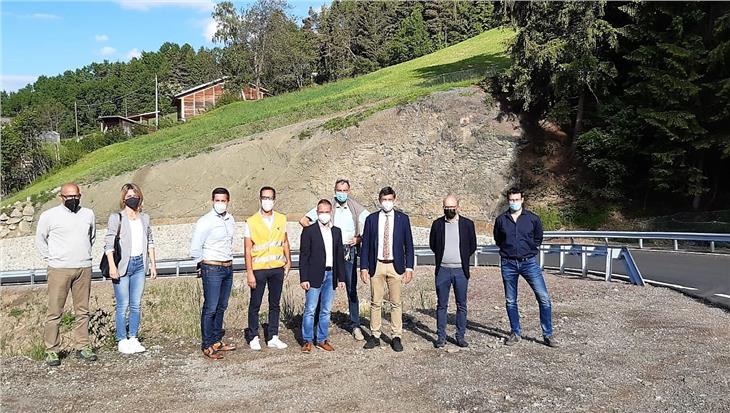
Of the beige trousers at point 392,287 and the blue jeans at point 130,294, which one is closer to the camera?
the blue jeans at point 130,294

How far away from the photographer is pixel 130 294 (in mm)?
7746

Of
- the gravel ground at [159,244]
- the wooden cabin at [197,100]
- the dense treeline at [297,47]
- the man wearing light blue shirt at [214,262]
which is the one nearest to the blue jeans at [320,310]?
the man wearing light blue shirt at [214,262]

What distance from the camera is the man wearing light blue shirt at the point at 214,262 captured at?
25.0 feet

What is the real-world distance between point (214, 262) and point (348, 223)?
1.98m

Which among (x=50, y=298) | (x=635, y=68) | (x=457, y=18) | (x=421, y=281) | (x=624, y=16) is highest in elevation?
(x=457, y=18)

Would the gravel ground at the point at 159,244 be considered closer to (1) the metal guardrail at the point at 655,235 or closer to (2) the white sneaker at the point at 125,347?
(1) the metal guardrail at the point at 655,235

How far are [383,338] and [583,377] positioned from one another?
9.86 feet

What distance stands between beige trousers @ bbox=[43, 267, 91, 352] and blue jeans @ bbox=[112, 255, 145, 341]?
15.0 inches

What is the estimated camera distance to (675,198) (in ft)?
89.4

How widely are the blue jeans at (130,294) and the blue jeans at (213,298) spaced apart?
0.88 meters

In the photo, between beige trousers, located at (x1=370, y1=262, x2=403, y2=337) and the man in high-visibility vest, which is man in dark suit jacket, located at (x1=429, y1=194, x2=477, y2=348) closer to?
beige trousers, located at (x1=370, y1=262, x2=403, y2=337)

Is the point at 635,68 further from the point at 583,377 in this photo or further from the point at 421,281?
the point at 583,377

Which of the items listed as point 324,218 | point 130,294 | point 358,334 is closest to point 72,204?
point 130,294

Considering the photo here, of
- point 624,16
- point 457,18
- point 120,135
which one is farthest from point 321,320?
point 457,18
